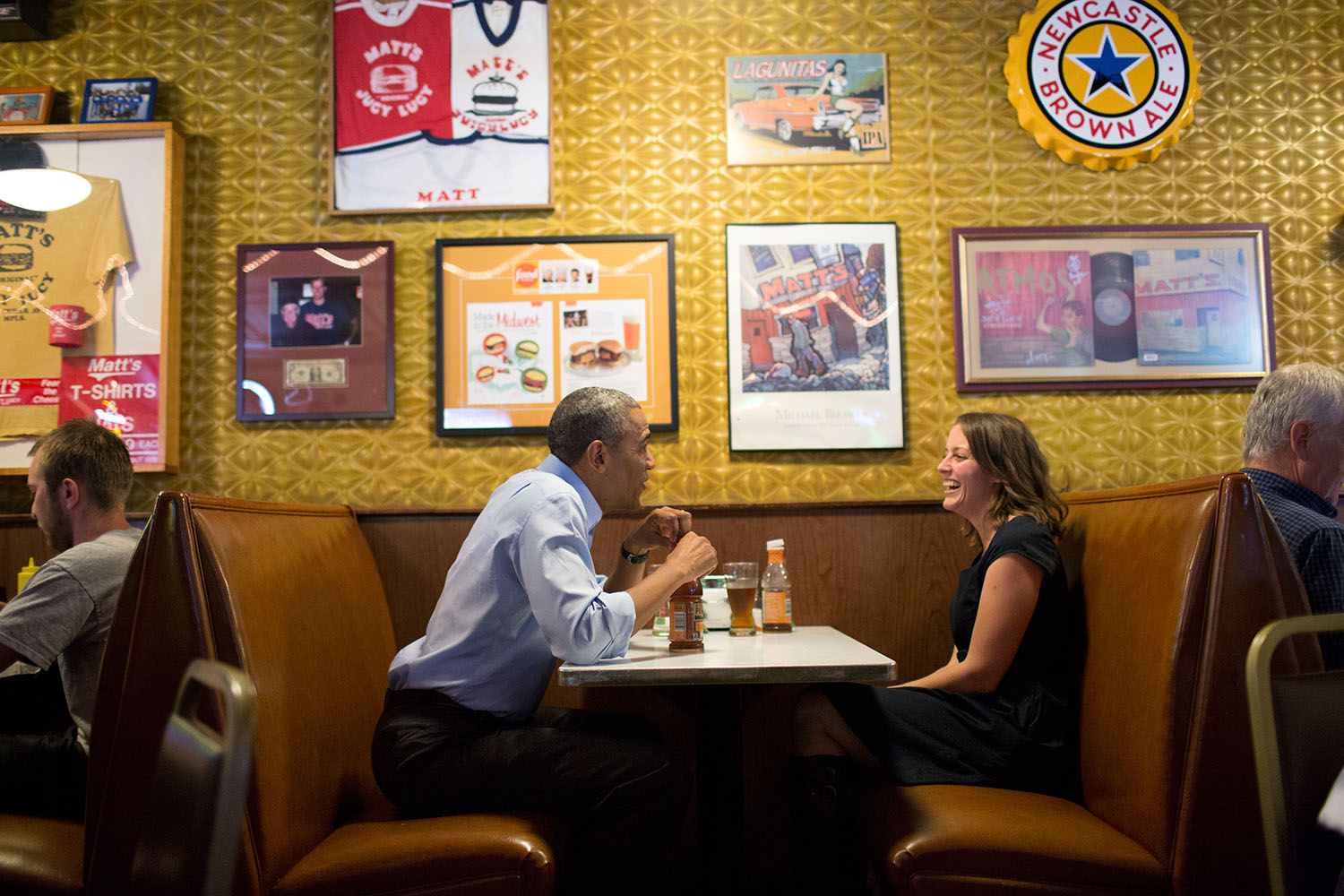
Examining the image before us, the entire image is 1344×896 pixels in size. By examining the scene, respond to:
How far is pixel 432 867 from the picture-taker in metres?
1.64

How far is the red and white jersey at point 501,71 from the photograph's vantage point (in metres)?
3.08

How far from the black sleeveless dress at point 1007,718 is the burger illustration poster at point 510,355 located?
144 cm

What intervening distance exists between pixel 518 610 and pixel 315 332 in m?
1.57

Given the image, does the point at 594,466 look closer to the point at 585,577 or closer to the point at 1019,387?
the point at 585,577

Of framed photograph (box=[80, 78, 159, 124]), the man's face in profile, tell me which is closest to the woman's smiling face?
the man's face in profile

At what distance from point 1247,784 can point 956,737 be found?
583 millimetres

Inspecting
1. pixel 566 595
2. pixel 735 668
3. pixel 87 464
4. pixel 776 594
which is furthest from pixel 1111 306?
pixel 87 464

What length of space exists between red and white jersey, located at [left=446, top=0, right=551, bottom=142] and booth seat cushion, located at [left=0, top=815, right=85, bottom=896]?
90.7 inches

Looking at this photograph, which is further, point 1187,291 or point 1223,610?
point 1187,291

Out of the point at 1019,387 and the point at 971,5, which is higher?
the point at 971,5

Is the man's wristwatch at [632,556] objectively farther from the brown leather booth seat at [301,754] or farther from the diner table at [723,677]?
the brown leather booth seat at [301,754]

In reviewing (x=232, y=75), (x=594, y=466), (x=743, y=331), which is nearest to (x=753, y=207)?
(x=743, y=331)

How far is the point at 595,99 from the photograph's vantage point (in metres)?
3.11

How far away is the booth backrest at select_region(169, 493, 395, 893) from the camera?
1.65 metres
